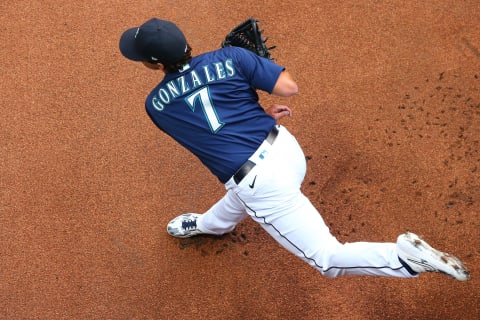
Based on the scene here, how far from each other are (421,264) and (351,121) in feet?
5.35

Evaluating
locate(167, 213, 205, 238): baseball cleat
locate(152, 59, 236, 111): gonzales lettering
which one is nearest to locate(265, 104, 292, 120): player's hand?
locate(152, 59, 236, 111): gonzales lettering

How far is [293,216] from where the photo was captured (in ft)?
8.21

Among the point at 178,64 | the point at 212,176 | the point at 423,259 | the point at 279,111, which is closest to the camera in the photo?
the point at 423,259

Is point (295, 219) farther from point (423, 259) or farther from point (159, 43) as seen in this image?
point (159, 43)

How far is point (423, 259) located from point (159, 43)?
1.55 meters

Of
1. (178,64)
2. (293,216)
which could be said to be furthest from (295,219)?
(178,64)

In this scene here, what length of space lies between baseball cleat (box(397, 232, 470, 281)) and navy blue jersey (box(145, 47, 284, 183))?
836mm

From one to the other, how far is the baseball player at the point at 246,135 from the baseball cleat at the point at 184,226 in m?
0.83

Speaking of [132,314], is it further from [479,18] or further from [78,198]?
[479,18]

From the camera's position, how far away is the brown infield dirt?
3.23 meters

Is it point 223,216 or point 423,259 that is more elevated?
point 423,259

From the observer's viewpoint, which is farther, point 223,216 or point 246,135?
point 223,216

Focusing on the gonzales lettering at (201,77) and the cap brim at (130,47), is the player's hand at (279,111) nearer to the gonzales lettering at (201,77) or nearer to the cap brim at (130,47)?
the gonzales lettering at (201,77)

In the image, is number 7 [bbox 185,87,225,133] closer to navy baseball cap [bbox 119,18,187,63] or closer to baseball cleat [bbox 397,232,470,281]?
navy baseball cap [bbox 119,18,187,63]
